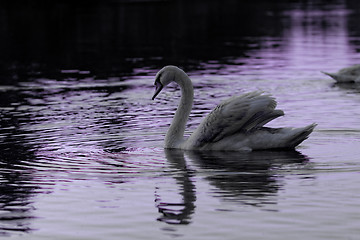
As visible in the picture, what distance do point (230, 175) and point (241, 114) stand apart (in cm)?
155

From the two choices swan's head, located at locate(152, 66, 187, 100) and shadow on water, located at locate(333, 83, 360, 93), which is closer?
swan's head, located at locate(152, 66, 187, 100)

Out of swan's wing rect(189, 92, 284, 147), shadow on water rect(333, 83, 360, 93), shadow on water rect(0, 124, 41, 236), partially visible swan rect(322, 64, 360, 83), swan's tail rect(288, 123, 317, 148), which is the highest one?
swan's wing rect(189, 92, 284, 147)

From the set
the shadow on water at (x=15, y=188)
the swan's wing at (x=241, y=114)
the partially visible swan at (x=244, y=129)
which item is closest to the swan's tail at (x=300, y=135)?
the partially visible swan at (x=244, y=129)

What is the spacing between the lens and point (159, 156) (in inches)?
551

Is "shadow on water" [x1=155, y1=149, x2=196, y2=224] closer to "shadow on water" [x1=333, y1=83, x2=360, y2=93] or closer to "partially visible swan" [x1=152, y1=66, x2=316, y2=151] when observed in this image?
"partially visible swan" [x1=152, y1=66, x2=316, y2=151]

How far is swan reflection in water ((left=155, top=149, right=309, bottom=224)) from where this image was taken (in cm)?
1049

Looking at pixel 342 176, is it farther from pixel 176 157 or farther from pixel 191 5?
pixel 191 5

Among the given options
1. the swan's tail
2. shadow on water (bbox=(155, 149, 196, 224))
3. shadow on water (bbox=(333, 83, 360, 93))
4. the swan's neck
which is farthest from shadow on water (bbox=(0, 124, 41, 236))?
shadow on water (bbox=(333, 83, 360, 93))

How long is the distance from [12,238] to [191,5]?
254 ft

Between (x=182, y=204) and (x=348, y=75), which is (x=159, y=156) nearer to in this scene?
(x=182, y=204)

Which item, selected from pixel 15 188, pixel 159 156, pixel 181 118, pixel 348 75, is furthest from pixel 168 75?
pixel 348 75

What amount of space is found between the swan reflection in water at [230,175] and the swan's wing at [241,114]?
0.41 m

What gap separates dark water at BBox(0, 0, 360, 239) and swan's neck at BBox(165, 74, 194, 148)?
30cm

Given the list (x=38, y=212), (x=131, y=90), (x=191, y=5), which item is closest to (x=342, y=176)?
(x=38, y=212)
